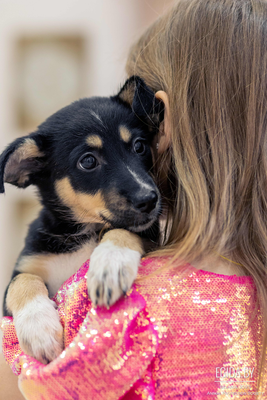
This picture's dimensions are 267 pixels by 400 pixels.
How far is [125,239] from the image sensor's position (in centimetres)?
142

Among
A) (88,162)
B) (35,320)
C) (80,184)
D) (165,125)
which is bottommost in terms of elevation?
(35,320)

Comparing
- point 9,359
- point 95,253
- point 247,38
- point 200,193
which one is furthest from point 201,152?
point 9,359

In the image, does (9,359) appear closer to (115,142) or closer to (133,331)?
(133,331)

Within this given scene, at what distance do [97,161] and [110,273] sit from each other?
0.75 m

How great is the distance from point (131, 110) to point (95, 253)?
95 centimetres

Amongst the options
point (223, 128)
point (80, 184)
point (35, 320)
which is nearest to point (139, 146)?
point (80, 184)

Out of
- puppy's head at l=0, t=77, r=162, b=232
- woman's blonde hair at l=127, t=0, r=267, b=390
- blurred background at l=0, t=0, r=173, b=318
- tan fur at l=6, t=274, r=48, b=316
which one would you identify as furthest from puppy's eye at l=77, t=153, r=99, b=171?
blurred background at l=0, t=0, r=173, b=318

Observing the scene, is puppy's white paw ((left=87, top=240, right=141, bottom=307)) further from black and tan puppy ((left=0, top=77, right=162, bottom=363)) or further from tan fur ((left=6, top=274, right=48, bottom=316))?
tan fur ((left=6, top=274, right=48, bottom=316))

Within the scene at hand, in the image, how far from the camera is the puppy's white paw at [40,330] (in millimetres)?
1201

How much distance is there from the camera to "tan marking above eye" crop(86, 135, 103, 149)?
1.70m

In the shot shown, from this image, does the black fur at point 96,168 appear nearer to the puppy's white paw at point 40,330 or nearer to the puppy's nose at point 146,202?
the puppy's nose at point 146,202

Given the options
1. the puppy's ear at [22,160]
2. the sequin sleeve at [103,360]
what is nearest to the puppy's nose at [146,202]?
the sequin sleeve at [103,360]

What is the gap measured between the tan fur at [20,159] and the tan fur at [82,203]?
18 cm

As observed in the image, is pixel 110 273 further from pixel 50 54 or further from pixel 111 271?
pixel 50 54
